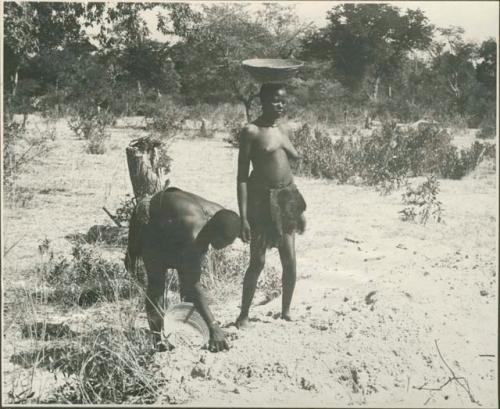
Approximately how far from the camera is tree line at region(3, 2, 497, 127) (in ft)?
17.4

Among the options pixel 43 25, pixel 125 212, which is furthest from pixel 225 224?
pixel 43 25

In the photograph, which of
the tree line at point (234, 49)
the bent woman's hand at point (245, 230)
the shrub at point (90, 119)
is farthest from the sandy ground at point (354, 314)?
the shrub at point (90, 119)

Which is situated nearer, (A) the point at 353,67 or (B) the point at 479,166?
(A) the point at 353,67

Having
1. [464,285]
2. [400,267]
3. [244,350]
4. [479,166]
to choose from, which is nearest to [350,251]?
[400,267]

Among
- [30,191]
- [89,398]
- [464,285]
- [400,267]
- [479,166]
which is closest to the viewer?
[89,398]

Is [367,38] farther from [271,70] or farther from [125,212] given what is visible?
[125,212]

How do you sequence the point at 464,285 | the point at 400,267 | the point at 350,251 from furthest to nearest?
1. the point at 350,251
2. the point at 400,267
3. the point at 464,285

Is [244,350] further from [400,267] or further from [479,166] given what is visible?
[479,166]

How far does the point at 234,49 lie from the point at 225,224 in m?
2.85

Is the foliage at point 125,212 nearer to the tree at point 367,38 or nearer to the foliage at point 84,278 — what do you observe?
the foliage at point 84,278

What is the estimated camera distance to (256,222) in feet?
12.8

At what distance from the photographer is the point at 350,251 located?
545cm

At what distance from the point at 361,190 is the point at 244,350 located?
437cm

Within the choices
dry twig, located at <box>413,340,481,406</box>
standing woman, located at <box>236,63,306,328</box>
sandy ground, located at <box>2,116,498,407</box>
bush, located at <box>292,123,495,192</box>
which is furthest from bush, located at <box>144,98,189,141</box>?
dry twig, located at <box>413,340,481,406</box>
